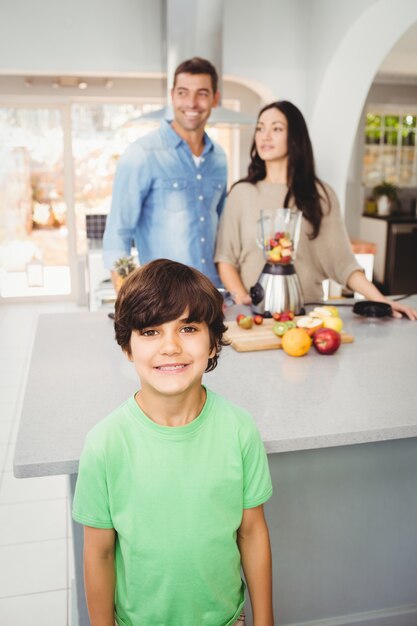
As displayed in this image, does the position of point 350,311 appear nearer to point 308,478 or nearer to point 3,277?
point 308,478

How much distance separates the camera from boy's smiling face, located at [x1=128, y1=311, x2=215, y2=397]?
3.14ft

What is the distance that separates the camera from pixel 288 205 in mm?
2141

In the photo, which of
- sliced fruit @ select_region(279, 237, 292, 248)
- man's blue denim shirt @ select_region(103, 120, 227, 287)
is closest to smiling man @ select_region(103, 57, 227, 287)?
man's blue denim shirt @ select_region(103, 120, 227, 287)

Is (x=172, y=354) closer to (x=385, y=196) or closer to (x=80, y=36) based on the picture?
(x=80, y=36)

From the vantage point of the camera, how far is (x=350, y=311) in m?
2.17

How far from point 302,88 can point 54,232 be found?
3263 millimetres

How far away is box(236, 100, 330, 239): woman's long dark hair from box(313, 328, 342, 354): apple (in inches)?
23.1

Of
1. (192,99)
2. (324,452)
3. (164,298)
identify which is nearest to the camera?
(164,298)

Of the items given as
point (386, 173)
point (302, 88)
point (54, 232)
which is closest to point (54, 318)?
point (302, 88)

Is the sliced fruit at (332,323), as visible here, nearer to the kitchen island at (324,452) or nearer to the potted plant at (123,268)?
the kitchen island at (324,452)

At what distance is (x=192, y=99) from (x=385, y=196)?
5.40 meters

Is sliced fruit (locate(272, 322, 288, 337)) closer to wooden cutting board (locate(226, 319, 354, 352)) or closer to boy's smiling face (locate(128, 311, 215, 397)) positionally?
wooden cutting board (locate(226, 319, 354, 352))

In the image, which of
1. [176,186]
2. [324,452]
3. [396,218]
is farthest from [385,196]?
[324,452]

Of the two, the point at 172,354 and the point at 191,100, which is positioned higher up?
the point at 191,100
